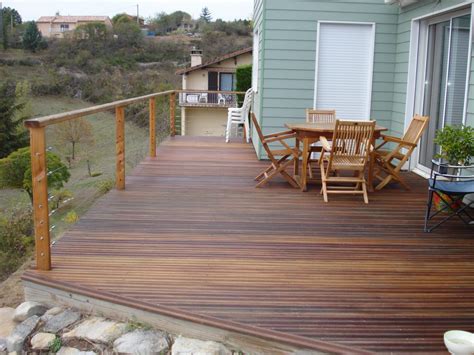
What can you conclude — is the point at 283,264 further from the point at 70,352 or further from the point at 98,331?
the point at 70,352

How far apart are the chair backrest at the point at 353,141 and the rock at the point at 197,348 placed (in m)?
2.88

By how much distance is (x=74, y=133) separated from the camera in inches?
822

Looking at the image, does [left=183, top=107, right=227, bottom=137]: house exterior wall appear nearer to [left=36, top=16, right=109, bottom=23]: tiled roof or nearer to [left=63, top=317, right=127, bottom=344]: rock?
[left=63, top=317, right=127, bottom=344]: rock

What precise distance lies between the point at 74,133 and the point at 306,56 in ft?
50.4

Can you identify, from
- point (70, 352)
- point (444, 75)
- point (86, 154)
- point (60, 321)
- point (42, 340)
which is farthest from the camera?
point (86, 154)

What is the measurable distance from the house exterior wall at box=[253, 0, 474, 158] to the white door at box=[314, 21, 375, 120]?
83mm

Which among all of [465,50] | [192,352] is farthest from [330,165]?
[192,352]

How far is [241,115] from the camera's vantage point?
395 inches

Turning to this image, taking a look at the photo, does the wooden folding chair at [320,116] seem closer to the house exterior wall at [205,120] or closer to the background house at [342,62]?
the background house at [342,62]

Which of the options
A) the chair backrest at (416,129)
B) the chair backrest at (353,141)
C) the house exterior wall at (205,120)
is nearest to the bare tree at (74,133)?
the house exterior wall at (205,120)

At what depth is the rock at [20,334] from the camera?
9.45 feet

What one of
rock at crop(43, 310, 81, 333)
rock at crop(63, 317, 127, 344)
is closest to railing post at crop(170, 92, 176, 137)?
rock at crop(43, 310, 81, 333)

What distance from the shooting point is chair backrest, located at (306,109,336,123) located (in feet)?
22.7

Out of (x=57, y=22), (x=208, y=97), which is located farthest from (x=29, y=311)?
(x=57, y=22)
